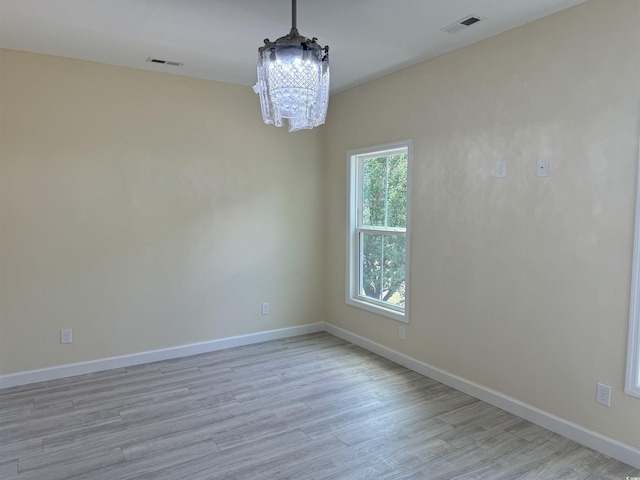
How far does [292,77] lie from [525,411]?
259 cm

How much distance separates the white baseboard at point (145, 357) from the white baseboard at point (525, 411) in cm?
100

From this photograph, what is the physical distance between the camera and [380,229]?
4.14m

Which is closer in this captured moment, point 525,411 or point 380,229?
point 525,411

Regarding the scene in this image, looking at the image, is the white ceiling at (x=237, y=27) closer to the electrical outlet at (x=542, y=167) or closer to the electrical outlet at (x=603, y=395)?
the electrical outlet at (x=542, y=167)

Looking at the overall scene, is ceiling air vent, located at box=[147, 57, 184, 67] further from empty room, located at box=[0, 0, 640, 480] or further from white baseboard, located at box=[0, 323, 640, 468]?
white baseboard, located at box=[0, 323, 640, 468]

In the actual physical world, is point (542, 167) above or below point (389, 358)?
above

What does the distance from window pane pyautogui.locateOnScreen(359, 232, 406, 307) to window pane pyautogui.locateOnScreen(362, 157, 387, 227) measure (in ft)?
0.56

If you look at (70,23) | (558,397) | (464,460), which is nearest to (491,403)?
(558,397)

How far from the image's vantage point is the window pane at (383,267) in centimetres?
394

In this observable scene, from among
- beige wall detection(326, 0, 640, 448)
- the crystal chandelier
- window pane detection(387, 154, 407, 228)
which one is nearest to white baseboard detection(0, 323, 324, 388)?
beige wall detection(326, 0, 640, 448)

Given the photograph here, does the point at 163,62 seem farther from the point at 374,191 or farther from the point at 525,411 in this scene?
the point at 525,411

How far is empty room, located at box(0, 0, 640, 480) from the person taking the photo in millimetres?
2377

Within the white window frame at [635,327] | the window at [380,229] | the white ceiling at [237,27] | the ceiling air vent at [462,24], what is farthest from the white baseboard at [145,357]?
the ceiling air vent at [462,24]

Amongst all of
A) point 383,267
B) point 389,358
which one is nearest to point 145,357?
point 389,358
